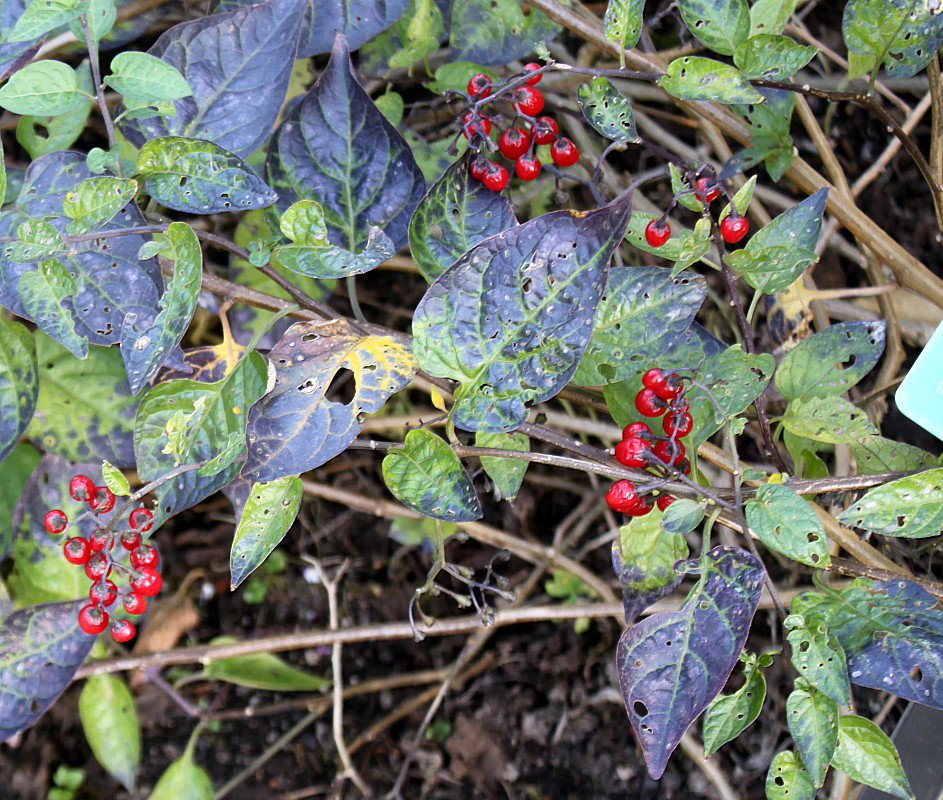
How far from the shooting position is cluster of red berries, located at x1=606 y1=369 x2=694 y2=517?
0.94 meters

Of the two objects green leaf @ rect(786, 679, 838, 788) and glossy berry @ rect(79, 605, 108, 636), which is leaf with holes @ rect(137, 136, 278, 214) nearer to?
glossy berry @ rect(79, 605, 108, 636)

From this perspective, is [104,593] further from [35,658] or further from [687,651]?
[687,651]

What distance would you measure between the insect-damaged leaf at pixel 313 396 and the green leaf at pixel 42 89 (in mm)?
401

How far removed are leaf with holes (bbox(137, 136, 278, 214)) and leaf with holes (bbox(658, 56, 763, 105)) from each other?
511mm

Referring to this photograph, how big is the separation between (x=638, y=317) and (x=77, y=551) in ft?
2.54

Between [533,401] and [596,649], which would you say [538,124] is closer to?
[533,401]

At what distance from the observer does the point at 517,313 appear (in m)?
0.92

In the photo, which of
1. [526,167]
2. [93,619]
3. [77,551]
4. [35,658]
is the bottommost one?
[35,658]

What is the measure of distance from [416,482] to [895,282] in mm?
964

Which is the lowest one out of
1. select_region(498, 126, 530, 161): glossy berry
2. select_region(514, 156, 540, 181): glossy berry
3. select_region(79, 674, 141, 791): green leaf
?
select_region(79, 674, 141, 791): green leaf

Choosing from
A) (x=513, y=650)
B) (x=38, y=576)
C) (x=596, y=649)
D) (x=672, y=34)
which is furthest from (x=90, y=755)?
(x=672, y=34)

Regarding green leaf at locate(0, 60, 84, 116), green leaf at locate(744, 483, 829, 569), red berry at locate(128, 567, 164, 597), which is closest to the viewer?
green leaf at locate(744, 483, 829, 569)

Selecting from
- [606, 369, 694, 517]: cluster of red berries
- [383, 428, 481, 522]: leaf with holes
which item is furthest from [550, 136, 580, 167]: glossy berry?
[383, 428, 481, 522]: leaf with holes

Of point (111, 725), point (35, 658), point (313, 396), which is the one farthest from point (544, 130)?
point (111, 725)
